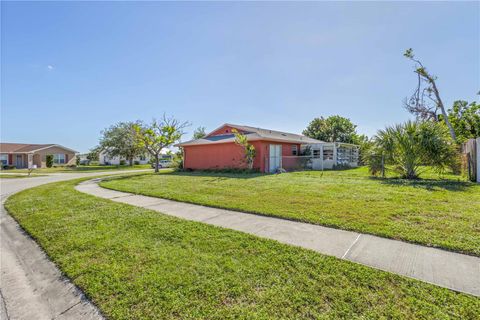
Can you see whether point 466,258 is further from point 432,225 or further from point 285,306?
point 285,306

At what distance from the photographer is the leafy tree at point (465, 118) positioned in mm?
19469

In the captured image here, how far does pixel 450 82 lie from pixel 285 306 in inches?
982

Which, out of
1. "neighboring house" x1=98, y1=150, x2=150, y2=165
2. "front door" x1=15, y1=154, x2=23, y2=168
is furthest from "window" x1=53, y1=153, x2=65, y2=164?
"neighboring house" x1=98, y1=150, x2=150, y2=165

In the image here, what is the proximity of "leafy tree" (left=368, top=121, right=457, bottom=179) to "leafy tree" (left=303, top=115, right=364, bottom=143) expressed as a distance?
1136 inches

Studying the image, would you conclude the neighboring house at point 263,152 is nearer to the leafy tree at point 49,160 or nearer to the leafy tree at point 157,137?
the leafy tree at point 157,137

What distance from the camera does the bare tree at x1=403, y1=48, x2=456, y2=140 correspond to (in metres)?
→ 17.8

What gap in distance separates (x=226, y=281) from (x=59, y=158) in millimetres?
46532

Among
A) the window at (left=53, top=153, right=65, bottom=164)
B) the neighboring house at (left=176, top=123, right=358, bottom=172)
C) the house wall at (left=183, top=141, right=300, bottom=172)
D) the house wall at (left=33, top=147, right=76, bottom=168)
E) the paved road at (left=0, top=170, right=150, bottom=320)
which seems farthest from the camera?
the window at (left=53, top=153, right=65, bottom=164)

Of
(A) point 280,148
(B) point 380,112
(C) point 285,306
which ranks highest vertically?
(B) point 380,112

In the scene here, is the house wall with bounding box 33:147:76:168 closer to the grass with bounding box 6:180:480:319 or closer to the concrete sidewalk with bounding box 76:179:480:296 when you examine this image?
the grass with bounding box 6:180:480:319

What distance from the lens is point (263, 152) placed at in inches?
606

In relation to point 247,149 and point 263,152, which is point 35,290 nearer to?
point 247,149

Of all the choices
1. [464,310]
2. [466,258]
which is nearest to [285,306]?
[464,310]

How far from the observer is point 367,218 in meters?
4.44
